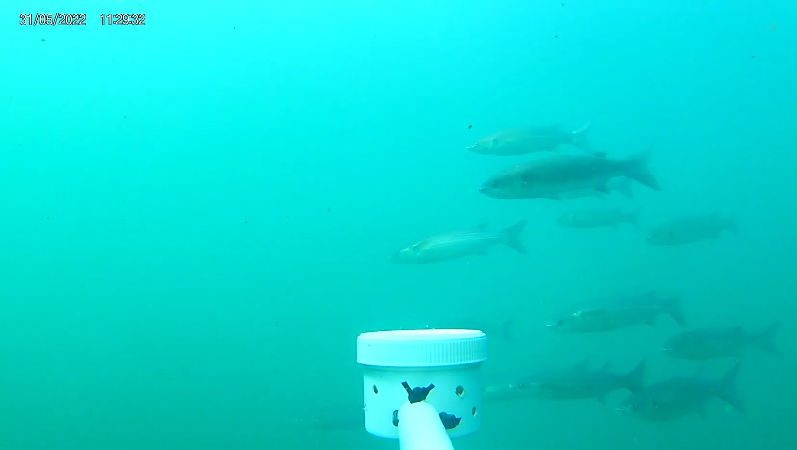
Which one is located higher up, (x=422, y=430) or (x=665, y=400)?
(x=422, y=430)

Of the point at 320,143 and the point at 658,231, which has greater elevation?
the point at 320,143

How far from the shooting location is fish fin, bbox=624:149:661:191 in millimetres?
3928

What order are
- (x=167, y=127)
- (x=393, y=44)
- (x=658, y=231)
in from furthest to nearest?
(x=167, y=127)
(x=393, y=44)
(x=658, y=231)

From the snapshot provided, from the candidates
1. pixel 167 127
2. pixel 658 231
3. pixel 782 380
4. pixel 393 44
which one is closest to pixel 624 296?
pixel 658 231

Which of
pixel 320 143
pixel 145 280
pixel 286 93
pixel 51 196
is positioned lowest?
pixel 145 280

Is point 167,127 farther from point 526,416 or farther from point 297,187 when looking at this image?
point 526,416

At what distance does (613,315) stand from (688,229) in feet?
4.19

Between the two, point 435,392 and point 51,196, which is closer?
point 435,392

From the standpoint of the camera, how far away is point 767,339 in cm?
500

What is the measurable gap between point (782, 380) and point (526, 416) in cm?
468

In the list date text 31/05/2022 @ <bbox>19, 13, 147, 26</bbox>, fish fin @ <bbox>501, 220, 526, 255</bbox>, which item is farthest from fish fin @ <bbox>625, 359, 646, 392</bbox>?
date text 31/05/2022 @ <bbox>19, 13, 147, 26</bbox>

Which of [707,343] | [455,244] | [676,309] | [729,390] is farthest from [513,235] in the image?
[729,390]

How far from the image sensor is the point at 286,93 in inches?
562

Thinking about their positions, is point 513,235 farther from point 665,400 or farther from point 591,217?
point 665,400
